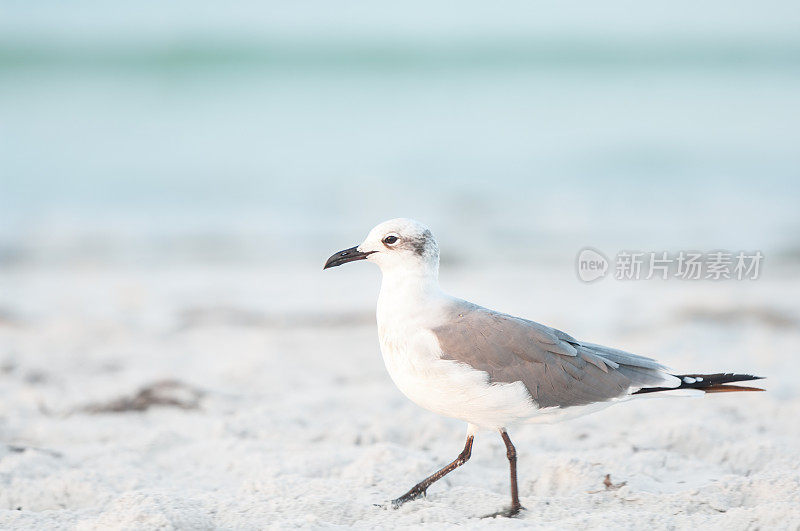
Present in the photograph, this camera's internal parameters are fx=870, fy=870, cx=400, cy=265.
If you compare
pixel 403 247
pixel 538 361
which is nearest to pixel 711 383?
pixel 538 361

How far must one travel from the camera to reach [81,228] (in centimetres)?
1030

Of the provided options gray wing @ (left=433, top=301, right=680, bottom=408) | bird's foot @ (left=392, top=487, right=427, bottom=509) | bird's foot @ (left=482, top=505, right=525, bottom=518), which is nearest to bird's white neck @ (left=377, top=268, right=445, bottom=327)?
gray wing @ (left=433, top=301, right=680, bottom=408)

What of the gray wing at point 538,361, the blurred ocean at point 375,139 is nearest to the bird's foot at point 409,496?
the gray wing at point 538,361

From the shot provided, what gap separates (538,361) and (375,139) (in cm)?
1354

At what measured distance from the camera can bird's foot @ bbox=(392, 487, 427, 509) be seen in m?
3.39

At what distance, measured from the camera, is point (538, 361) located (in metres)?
3.36

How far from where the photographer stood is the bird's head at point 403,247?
359 centimetres

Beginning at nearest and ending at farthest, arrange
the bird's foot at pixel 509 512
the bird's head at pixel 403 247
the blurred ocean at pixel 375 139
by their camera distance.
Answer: the bird's foot at pixel 509 512 < the bird's head at pixel 403 247 < the blurred ocean at pixel 375 139

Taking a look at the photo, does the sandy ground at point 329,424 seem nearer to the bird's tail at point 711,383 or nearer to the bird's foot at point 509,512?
the bird's foot at point 509,512

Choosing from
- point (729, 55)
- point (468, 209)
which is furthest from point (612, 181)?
point (729, 55)

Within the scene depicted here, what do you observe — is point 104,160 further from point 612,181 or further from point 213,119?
point 612,181

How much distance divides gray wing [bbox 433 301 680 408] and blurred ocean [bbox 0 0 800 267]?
547 cm

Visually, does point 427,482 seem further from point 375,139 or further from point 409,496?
point 375,139

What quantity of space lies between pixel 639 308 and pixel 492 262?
2057 mm
